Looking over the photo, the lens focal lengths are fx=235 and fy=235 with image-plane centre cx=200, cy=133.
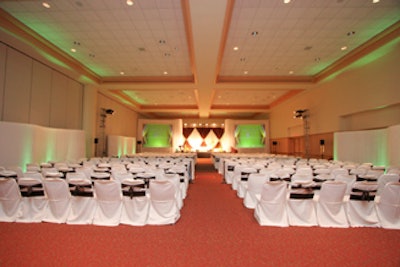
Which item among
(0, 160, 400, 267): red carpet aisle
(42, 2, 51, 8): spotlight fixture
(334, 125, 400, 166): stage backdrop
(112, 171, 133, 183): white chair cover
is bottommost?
(0, 160, 400, 267): red carpet aisle

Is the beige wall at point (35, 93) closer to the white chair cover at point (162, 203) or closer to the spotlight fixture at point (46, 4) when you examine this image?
the spotlight fixture at point (46, 4)

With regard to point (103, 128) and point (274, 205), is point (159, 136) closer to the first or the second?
point (103, 128)

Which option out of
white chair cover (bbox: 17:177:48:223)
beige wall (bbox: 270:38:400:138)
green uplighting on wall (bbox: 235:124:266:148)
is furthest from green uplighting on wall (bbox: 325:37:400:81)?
green uplighting on wall (bbox: 235:124:266:148)

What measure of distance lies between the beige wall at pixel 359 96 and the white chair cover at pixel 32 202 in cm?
1096

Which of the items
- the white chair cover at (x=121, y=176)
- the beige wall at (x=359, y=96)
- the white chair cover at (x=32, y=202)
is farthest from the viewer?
the beige wall at (x=359, y=96)

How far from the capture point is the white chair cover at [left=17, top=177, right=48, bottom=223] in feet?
13.5

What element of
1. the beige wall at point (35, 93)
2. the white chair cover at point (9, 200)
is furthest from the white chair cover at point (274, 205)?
the beige wall at point (35, 93)

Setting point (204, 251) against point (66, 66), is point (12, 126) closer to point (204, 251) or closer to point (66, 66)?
point (66, 66)

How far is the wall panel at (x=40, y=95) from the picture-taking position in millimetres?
9812

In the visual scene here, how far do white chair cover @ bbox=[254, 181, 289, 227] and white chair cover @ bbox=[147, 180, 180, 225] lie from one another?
1.55 metres

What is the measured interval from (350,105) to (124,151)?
1497 cm

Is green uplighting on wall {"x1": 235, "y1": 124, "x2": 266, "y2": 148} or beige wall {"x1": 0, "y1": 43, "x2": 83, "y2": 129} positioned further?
green uplighting on wall {"x1": 235, "y1": 124, "x2": 266, "y2": 148}

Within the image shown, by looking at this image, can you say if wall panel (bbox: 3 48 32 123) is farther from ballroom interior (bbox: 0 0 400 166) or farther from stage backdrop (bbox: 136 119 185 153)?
stage backdrop (bbox: 136 119 185 153)

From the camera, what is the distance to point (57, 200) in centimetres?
407
